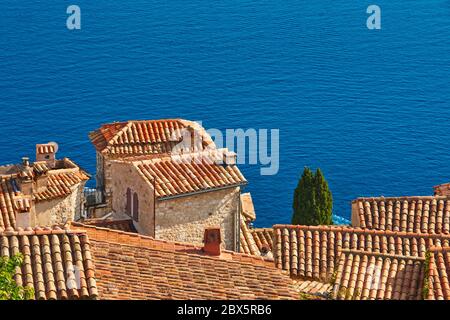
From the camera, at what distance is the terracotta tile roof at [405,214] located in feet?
103

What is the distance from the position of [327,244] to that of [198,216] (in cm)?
618

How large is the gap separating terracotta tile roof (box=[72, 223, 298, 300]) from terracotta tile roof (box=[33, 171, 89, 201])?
21683 millimetres

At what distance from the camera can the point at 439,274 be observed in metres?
22.2

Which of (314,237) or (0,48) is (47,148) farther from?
(0,48)

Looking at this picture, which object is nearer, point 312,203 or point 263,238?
point 263,238

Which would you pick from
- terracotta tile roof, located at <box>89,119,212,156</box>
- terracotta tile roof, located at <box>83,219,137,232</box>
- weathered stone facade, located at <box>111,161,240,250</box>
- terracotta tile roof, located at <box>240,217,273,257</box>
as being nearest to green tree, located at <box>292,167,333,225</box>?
terracotta tile roof, located at <box>89,119,212,156</box>

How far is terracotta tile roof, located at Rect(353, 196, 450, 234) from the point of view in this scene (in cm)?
3145

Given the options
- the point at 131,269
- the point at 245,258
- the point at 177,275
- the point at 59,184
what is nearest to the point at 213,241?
the point at 245,258

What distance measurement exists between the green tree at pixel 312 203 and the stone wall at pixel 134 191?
20.1m

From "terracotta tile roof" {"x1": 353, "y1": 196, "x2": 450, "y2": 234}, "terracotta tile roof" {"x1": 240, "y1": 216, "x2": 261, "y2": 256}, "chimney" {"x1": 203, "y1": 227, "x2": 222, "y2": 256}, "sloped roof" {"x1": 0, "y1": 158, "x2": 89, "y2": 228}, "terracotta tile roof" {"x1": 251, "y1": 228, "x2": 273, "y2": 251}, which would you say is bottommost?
"terracotta tile roof" {"x1": 251, "y1": 228, "x2": 273, "y2": 251}

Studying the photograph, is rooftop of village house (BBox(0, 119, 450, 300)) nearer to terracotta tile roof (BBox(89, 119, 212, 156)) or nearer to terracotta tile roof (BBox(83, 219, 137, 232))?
terracotta tile roof (BBox(83, 219, 137, 232))

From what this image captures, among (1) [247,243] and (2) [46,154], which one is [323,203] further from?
(1) [247,243]

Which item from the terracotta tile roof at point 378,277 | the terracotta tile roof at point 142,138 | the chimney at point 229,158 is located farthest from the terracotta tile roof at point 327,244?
the terracotta tile roof at point 142,138

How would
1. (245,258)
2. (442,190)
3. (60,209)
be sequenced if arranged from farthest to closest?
1. (60,209)
2. (442,190)
3. (245,258)
